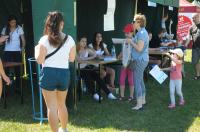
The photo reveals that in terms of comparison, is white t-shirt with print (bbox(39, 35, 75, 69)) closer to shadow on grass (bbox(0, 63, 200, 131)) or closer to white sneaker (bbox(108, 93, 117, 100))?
shadow on grass (bbox(0, 63, 200, 131))

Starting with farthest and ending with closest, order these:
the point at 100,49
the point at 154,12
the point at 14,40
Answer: the point at 154,12 < the point at 100,49 < the point at 14,40

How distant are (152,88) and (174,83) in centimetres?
205

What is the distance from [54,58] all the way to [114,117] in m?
2.22

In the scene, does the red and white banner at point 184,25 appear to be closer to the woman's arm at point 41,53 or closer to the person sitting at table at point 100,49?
the person sitting at table at point 100,49

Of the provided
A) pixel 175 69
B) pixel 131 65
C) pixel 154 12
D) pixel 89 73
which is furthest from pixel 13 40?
pixel 154 12

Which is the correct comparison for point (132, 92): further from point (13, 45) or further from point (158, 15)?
point (158, 15)

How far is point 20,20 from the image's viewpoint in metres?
9.27

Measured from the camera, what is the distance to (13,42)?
8359 millimetres

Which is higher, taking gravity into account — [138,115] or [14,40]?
[14,40]

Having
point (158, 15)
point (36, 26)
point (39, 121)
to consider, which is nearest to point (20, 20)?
point (36, 26)

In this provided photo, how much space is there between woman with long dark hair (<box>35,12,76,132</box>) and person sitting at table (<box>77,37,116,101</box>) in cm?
301

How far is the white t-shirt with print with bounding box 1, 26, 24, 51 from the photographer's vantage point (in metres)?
8.29

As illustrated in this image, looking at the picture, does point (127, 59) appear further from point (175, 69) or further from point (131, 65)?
point (175, 69)

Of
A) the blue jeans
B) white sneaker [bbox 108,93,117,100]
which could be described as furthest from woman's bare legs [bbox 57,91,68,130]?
white sneaker [bbox 108,93,117,100]
